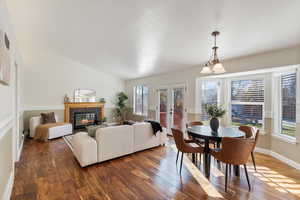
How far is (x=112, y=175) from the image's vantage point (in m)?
2.52

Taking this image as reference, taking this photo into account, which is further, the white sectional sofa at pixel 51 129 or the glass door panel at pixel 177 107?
the glass door panel at pixel 177 107

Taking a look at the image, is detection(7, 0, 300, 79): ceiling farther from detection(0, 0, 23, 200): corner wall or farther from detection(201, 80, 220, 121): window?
detection(0, 0, 23, 200): corner wall

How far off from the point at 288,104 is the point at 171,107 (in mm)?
3122

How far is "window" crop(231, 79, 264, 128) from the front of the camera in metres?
3.67

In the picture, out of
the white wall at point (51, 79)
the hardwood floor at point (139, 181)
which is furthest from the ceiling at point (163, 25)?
the hardwood floor at point (139, 181)

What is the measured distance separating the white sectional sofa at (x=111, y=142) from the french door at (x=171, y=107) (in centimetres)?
157

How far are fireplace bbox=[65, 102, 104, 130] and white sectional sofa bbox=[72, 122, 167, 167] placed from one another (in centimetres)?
315

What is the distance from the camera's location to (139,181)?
92.1 inches

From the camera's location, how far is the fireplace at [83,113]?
5938 millimetres

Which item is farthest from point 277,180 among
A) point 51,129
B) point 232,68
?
point 51,129

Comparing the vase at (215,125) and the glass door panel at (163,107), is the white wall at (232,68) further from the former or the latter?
the vase at (215,125)

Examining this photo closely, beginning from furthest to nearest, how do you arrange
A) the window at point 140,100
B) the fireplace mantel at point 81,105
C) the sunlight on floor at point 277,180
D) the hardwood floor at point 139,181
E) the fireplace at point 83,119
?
the window at point 140,100 → the fireplace at point 83,119 → the fireplace mantel at point 81,105 → the sunlight on floor at point 277,180 → the hardwood floor at point 139,181

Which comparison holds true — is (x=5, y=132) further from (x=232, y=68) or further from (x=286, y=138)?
(x=286, y=138)

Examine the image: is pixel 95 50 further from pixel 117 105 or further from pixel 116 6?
pixel 117 105
